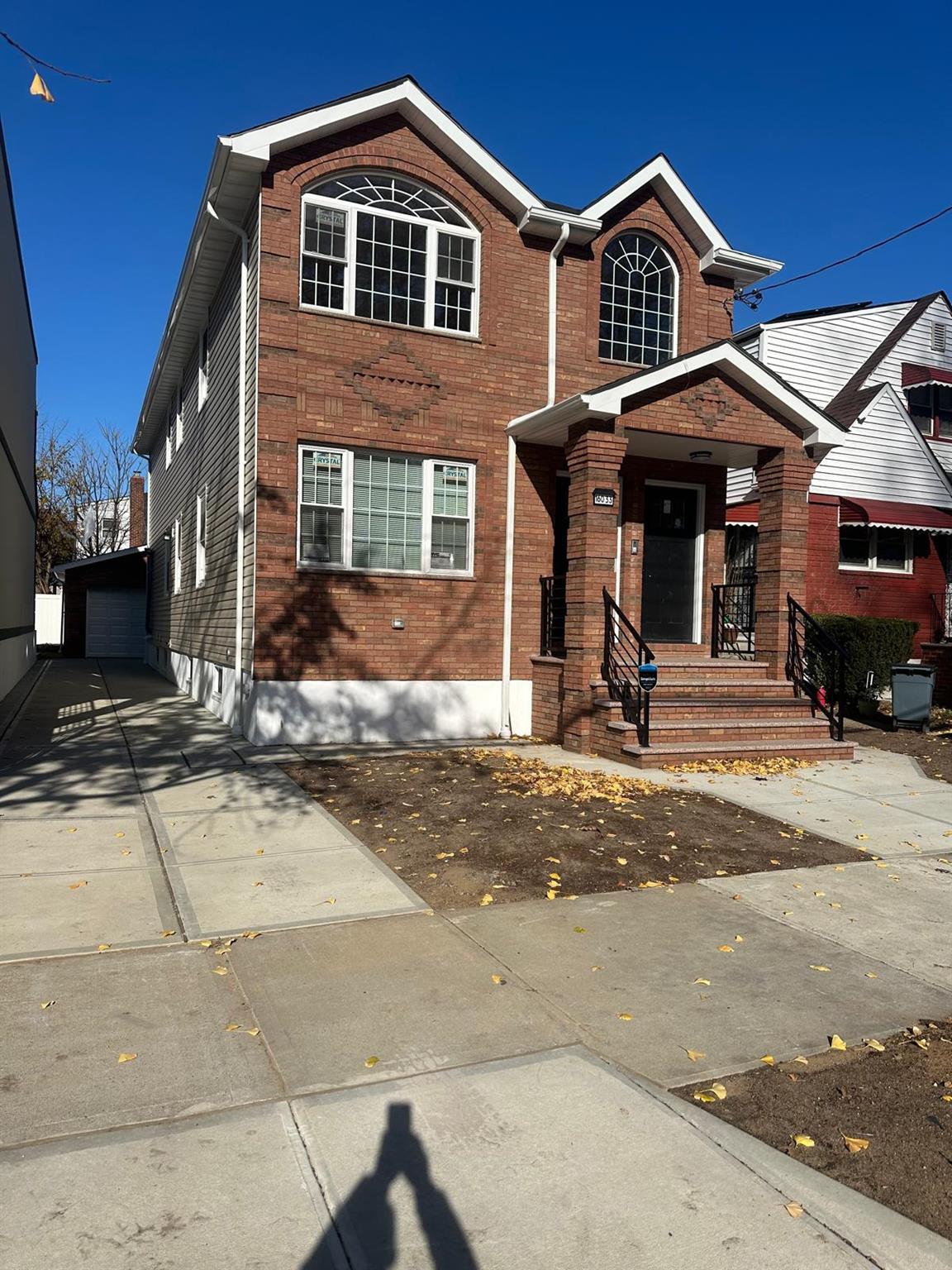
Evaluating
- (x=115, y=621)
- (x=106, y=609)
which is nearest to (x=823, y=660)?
(x=115, y=621)

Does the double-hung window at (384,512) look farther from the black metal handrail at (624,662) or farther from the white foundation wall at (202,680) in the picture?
the white foundation wall at (202,680)

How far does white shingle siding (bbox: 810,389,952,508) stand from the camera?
62.1 feet

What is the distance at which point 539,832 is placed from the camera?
6.69 m

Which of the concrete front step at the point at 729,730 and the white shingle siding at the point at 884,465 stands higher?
the white shingle siding at the point at 884,465

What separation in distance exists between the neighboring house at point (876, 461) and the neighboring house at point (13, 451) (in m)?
13.2

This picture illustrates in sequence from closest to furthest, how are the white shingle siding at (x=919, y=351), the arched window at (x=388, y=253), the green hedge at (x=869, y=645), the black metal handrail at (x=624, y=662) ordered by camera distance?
the black metal handrail at (x=624, y=662), the arched window at (x=388, y=253), the green hedge at (x=869, y=645), the white shingle siding at (x=919, y=351)

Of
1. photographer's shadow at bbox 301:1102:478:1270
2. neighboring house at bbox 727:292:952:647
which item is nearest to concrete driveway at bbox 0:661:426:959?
photographer's shadow at bbox 301:1102:478:1270

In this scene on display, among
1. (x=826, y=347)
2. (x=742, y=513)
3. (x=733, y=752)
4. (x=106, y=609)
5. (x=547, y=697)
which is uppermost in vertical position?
(x=826, y=347)

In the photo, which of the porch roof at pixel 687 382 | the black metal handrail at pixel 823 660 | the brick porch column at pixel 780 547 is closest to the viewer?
A: the porch roof at pixel 687 382

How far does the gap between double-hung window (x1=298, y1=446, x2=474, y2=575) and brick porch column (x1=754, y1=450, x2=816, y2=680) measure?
3860 millimetres

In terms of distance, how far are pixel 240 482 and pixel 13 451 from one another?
713cm

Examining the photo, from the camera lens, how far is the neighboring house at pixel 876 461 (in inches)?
719

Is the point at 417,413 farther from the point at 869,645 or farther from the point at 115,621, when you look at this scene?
the point at 115,621

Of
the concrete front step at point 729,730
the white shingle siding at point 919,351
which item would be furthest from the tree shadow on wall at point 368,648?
the white shingle siding at point 919,351
